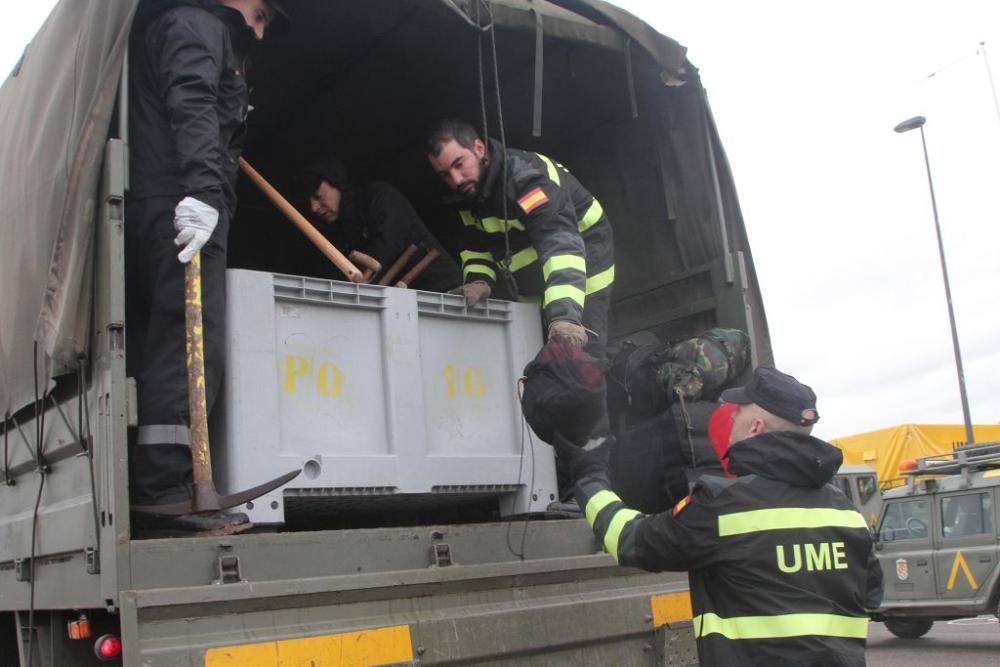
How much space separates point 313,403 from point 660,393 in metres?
1.42

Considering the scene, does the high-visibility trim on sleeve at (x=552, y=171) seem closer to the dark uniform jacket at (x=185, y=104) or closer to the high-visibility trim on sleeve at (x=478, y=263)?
the high-visibility trim on sleeve at (x=478, y=263)

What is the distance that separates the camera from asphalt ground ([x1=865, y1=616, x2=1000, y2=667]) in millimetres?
10070

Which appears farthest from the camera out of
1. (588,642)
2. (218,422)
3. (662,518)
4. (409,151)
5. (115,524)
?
(409,151)

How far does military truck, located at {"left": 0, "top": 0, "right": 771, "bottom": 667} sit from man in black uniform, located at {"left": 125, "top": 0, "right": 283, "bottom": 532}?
0.48 ft

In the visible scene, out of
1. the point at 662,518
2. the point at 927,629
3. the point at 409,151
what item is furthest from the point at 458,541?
the point at 927,629

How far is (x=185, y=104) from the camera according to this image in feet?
9.77

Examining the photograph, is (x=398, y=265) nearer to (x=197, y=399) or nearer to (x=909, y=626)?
(x=197, y=399)

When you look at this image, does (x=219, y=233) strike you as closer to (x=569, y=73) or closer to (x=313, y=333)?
(x=313, y=333)

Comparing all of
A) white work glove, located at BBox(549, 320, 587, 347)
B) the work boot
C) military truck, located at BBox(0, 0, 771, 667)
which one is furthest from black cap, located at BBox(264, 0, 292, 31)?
the work boot

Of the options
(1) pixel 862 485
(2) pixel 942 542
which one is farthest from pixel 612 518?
(1) pixel 862 485

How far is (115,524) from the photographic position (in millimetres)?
2457

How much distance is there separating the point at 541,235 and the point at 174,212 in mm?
1277

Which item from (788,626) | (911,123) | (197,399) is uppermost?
(911,123)

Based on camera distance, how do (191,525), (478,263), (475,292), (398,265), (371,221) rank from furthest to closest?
(371,221) < (398,265) < (478,263) < (475,292) < (191,525)
